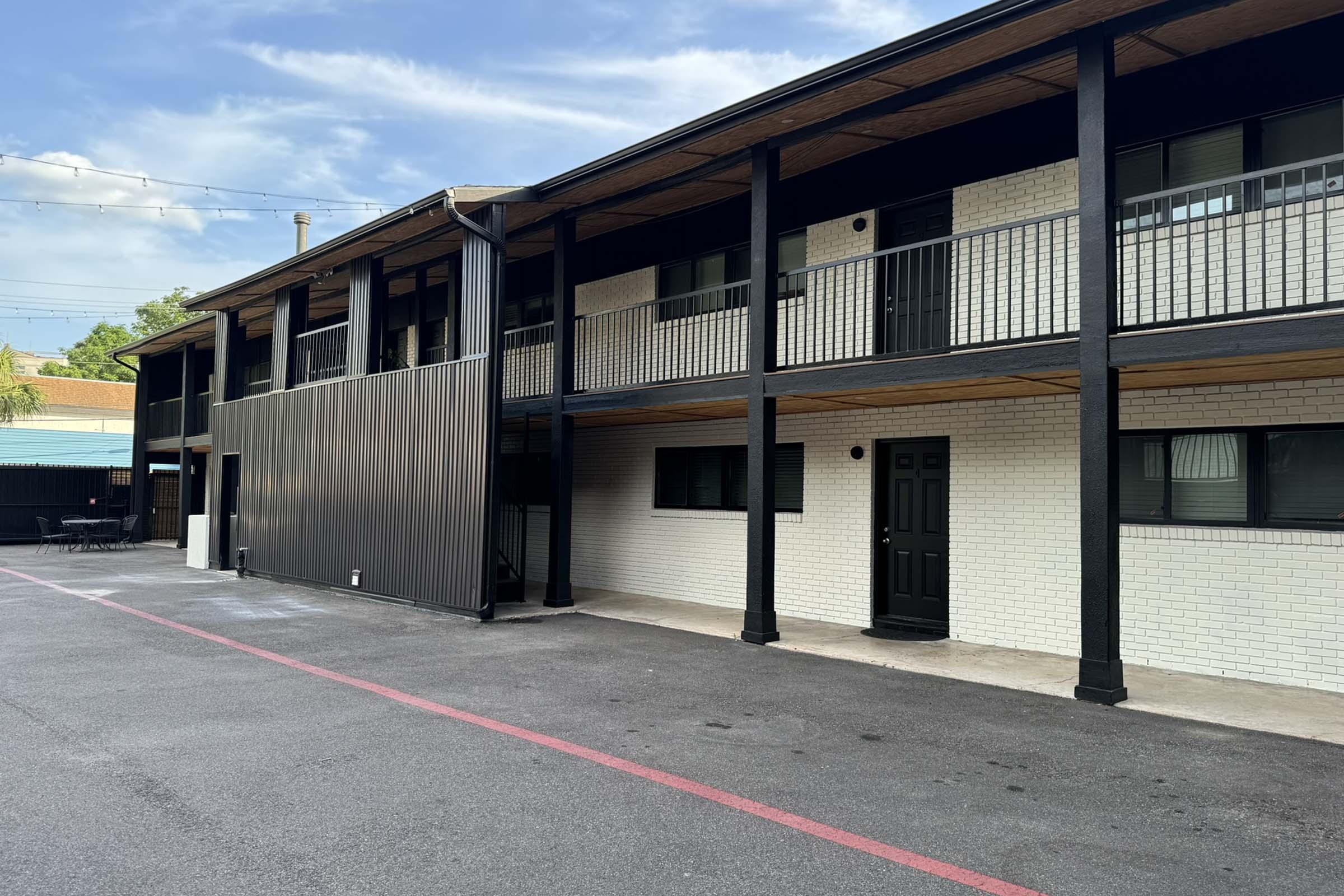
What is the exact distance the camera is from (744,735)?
20.2 feet

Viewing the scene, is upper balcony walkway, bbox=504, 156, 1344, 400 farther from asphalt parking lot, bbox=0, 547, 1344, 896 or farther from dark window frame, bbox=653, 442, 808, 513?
asphalt parking lot, bbox=0, 547, 1344, 896

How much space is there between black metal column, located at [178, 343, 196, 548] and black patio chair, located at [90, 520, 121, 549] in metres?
1.36

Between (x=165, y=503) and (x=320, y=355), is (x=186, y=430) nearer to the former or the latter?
(x=165, y=503)

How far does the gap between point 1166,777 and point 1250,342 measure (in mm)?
2935

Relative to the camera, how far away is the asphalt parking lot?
3951mm

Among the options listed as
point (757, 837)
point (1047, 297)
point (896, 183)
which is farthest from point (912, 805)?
point (896, 183)

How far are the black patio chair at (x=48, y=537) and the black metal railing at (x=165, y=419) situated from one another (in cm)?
326

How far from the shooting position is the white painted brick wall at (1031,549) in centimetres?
767

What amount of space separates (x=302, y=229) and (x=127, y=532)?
31.9ft

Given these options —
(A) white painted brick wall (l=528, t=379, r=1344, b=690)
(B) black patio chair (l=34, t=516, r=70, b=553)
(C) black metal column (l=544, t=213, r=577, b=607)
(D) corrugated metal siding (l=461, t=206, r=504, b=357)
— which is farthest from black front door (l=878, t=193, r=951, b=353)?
(B) black patio chair (l=34, t=516, r=70, b=553)

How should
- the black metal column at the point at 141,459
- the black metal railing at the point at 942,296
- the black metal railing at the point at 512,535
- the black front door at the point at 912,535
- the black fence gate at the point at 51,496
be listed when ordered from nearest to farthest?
the black metal railing at the point at 942,296 < the black front door at the point at 912,535 < the black metal railing at the point at 512,535 < the black fence gate at the point at 51,496 < the black metal column at the point at 141,459

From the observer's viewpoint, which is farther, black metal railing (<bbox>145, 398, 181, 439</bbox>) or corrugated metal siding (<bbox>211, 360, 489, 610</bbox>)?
black metal railing (<bbox>145, 398, 181, 439</bbox>)

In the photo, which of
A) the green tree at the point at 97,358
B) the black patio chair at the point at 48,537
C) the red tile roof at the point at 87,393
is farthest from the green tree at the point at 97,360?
the black patio chair at the point at 48,537

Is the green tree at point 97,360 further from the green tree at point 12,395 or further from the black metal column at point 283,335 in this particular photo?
the black metal column at point 283,335
